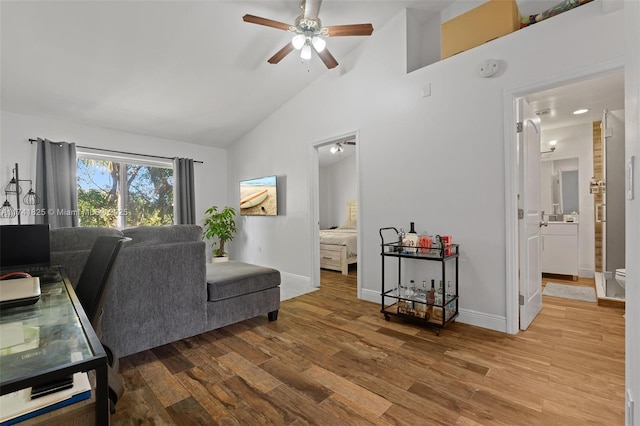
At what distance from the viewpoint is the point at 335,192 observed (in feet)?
25.7

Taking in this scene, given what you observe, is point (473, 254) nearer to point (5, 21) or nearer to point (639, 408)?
point (639, 408)

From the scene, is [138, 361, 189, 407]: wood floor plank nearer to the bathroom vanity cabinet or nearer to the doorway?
the doorway

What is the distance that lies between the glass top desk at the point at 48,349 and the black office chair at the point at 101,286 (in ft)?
0.78

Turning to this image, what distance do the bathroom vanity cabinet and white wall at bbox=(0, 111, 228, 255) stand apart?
5.64 meters

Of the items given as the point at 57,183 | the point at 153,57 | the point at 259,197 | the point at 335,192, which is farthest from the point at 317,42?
the point at 335,192

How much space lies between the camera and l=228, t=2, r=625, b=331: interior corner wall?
2.20m

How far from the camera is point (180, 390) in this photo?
1.70m

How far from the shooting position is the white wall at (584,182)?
13.7ft

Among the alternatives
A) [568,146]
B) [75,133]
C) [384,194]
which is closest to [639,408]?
[384,194]

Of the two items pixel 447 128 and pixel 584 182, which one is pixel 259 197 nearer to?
pixel 447 128

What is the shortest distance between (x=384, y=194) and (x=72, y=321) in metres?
2.83

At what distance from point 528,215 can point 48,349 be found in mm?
3105

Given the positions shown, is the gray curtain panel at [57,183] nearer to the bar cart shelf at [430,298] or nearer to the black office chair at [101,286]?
the black office chair at [101,286]

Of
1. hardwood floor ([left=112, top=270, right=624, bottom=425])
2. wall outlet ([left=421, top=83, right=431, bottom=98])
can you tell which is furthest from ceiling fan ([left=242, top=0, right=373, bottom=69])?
hardwood floor ([left=112, top=270, right=624, bottom=425])
